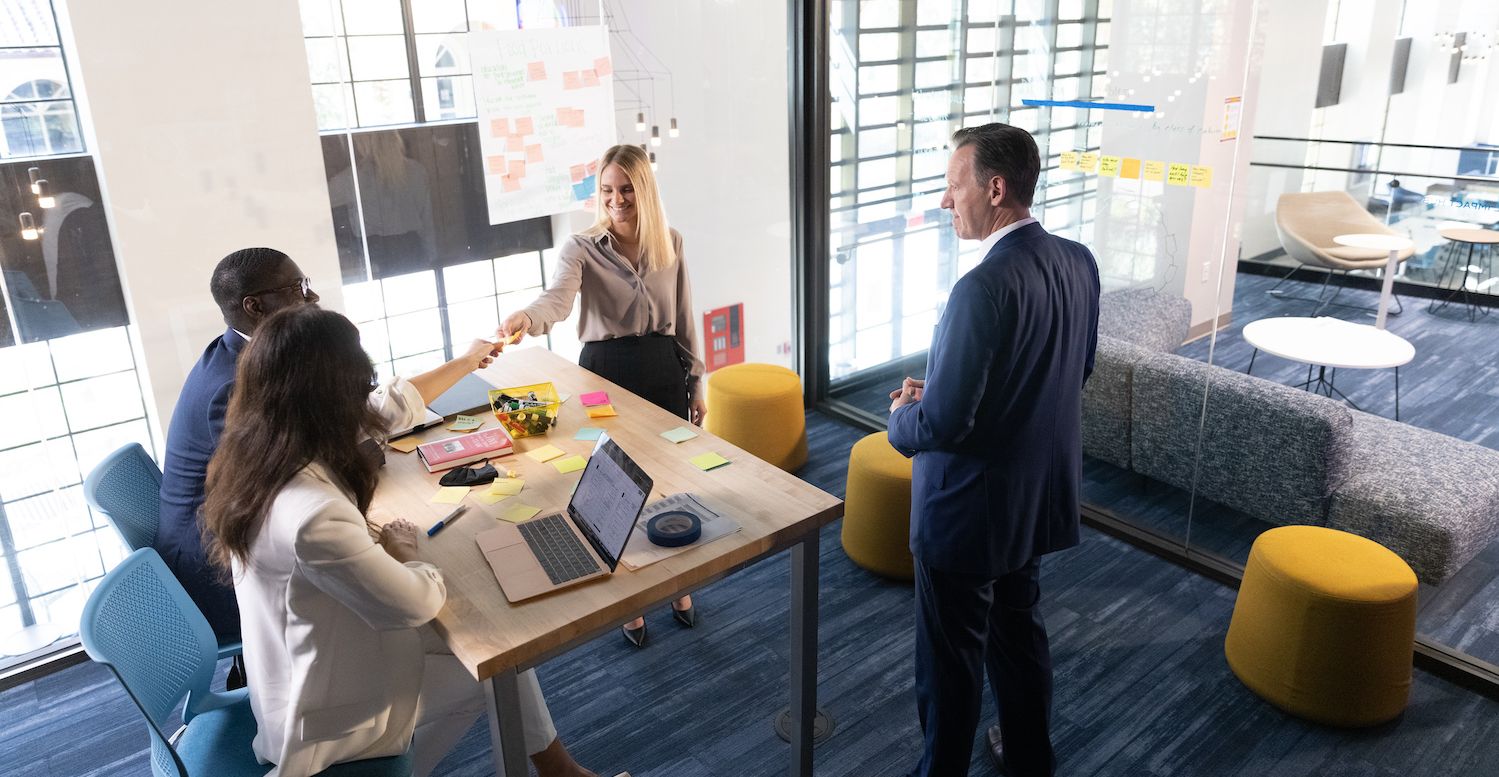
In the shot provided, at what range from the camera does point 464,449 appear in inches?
111

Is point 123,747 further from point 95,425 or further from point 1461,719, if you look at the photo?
point 1461,719

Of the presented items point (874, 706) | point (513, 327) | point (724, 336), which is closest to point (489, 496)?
point (513, 327)

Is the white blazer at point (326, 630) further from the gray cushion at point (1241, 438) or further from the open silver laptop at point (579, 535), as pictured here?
the gray cushion at point (1241, 438)

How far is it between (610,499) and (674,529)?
0.18m

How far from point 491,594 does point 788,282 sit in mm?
3432

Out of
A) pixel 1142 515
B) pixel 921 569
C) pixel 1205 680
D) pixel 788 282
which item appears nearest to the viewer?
pixel 921 569

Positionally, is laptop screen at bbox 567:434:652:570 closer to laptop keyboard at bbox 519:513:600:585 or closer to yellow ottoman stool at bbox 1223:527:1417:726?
laptop keyboard at bbox 519:513:600:585

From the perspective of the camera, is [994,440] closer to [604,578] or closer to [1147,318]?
[604,578]

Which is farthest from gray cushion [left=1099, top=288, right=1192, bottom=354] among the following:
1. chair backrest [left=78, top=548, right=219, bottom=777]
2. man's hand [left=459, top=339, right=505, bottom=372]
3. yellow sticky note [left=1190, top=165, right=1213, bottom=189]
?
chair backrest [left=78, top=548, right=219, bottom=777]

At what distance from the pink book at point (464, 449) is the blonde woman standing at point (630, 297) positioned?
14.3 inches

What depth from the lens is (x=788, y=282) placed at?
17.4 ft

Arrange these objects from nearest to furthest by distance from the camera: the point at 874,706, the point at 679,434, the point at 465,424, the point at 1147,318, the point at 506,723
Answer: the point at 506,723 → the point at 679,434 → the point at 465,424 → the point at 874,706 → the point at 1147,318

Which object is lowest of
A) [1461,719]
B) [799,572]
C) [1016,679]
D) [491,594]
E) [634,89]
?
[1461,719]

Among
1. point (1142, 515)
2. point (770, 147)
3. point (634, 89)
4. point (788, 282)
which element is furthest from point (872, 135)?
point (1142, 515)
